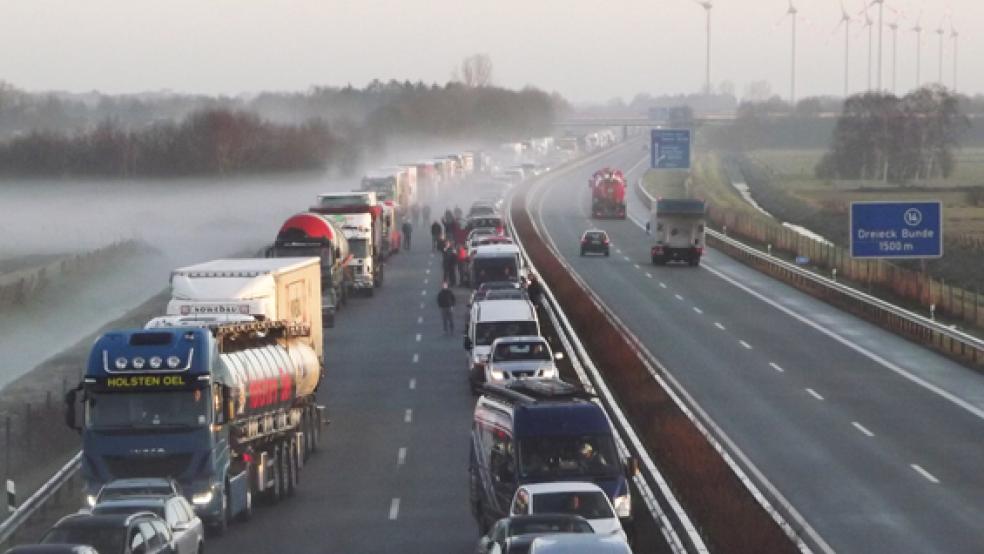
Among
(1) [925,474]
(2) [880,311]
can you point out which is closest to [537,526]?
(1) [925,474]

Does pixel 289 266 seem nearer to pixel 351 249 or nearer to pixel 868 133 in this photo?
pixel 351 249

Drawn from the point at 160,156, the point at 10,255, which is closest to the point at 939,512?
the point at 10,255

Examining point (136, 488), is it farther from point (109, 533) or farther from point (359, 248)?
→ point (359, 248)

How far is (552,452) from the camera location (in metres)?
24.9

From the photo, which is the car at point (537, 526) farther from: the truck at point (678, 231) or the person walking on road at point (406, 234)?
the person walking on road at point (406, 234)

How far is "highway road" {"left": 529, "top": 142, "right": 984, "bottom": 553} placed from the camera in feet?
91.5

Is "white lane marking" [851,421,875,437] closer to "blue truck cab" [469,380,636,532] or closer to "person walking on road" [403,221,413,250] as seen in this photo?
"blue truck cab" [469,380,636,532]

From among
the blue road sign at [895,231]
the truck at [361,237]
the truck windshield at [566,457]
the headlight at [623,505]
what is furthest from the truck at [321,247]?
the headlight at [623,505]

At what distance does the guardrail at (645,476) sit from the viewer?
23.6m

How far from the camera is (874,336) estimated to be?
54.4 metres

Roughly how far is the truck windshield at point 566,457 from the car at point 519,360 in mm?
15313

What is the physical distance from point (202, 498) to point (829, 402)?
60.8ft

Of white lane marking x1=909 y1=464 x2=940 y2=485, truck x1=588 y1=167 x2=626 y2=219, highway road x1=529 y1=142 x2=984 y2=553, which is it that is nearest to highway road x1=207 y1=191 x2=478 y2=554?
highway road x1=529 y1=142 x2=984 y2=553

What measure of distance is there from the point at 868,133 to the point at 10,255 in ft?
303
